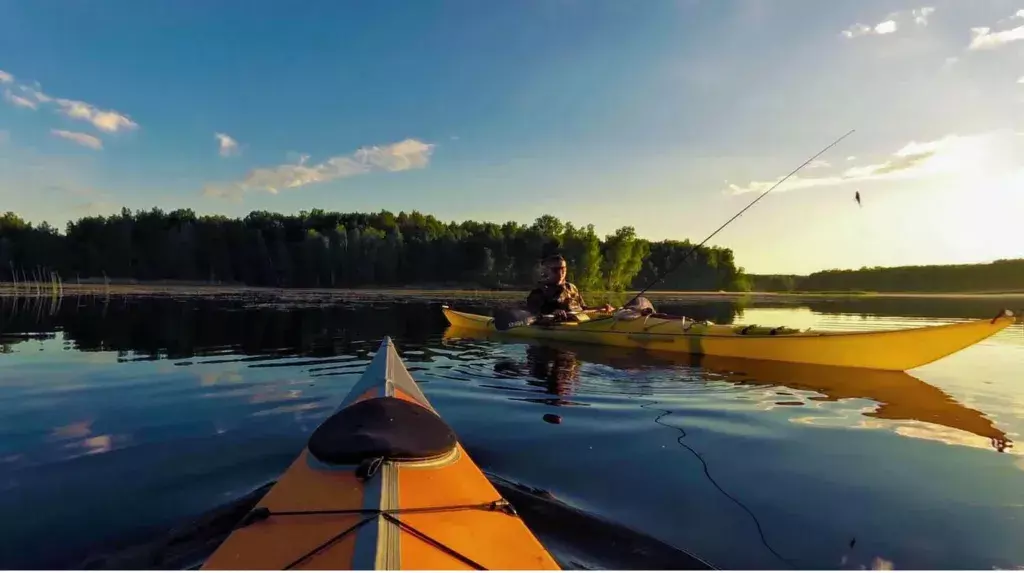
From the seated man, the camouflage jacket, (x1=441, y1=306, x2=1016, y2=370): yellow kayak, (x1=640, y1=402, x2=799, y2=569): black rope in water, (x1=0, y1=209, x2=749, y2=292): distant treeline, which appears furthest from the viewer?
(x1=0, y1=209, x2=749, y2=292): distant treeline

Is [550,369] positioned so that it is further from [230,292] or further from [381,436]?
[230,292]

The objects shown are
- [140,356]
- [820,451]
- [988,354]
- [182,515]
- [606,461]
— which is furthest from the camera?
[988,354]

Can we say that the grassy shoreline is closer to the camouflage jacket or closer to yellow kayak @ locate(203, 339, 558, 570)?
the camouflage jacket

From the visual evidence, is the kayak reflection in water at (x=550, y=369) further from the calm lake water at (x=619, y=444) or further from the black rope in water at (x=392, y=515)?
the black rope in water at (x=392, y=515)

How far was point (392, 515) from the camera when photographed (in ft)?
9.02

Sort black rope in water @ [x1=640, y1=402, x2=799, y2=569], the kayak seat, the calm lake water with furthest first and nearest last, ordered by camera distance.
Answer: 1. the calm lake water
2. black rope in water @ [x1=640, y1=402, x2=799, y2=569]
3. the kayak seat

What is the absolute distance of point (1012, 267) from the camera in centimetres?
8725

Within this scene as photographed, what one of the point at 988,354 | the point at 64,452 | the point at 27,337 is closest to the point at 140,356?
the point at 27,337

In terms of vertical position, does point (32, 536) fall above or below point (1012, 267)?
below

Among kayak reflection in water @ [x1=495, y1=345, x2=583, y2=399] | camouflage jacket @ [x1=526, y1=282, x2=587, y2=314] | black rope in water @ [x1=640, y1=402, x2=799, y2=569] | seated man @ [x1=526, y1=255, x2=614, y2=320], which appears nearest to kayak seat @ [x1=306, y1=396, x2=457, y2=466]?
black rope in water @ [x1=640, y1=402, x2=799, y2=569]

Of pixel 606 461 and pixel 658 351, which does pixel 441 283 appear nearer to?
pixel 658 351

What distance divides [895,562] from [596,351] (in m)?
9.59

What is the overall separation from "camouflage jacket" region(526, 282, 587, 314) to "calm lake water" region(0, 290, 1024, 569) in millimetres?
3276

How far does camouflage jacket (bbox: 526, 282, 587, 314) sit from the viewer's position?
1520cm
